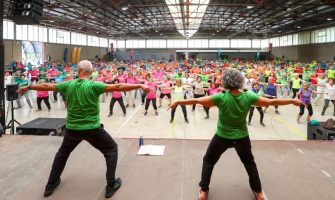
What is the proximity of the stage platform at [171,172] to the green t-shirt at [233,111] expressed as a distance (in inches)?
37.0

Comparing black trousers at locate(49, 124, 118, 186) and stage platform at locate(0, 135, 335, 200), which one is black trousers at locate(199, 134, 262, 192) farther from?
black trousers at locate(49, 124, 118, 186)

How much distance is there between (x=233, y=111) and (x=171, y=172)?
1.56 m

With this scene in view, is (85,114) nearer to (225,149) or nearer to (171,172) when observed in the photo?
(171,172)

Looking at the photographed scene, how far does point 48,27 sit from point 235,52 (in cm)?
2971

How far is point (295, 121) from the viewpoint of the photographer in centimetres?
879

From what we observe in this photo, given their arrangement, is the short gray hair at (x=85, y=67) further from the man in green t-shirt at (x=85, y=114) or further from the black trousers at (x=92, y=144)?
the black trousers at (x=92, y=144)

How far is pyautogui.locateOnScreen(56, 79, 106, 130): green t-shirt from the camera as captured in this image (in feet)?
9.09

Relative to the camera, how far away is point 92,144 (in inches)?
114

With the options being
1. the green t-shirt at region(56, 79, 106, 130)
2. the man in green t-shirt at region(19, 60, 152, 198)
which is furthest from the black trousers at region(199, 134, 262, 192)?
the green t-shirt at region(56, 79, 106, 130)

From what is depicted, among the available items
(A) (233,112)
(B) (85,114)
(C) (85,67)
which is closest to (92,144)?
(B) (85,114)

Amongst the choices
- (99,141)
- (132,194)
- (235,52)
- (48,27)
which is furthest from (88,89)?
(235,52)

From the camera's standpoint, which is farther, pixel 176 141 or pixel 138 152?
pixel 176 141

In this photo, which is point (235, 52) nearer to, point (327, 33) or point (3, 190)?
point (327, 33)

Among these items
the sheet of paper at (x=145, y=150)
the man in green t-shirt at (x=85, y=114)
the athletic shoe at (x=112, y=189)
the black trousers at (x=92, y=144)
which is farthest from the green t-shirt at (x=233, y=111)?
the sheet of paper at (x=145, y=150)
